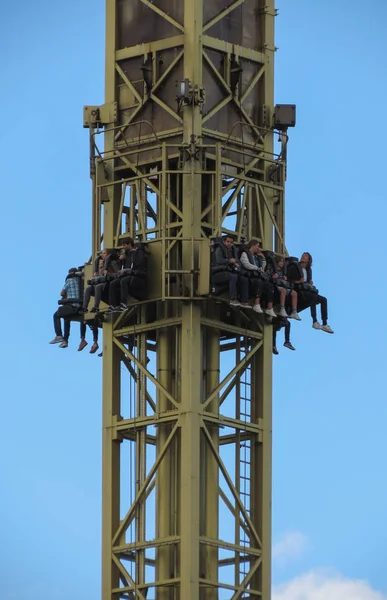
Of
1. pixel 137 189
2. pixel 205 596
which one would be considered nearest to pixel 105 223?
Answer: pixel 137 189

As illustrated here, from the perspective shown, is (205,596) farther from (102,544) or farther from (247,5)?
(247,5)

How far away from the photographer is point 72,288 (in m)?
132

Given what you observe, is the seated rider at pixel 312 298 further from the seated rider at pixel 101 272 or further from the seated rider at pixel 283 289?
the seated rider at pixel 101 272

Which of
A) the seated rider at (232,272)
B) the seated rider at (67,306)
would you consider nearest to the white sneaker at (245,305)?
the seated rider at (232,272)

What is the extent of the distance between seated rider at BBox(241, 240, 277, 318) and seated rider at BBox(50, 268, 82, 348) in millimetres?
5287

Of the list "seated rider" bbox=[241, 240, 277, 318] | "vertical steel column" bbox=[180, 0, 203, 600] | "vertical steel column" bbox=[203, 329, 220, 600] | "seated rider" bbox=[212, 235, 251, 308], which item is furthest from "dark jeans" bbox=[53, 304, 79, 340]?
"seated rider" bbox=[241, 240, 277, 318]

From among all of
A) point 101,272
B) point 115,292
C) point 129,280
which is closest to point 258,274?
point 129,280

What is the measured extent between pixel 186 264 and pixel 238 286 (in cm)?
156

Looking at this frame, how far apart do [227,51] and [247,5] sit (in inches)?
78.8

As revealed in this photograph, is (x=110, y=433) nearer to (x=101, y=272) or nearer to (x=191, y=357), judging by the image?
(x=191, y=357)

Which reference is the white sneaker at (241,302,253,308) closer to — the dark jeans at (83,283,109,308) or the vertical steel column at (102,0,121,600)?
the dark jeans at (83,283,109,308)

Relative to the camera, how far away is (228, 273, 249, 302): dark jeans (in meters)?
129

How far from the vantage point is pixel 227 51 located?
431ft

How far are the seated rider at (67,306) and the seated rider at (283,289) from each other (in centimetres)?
561
